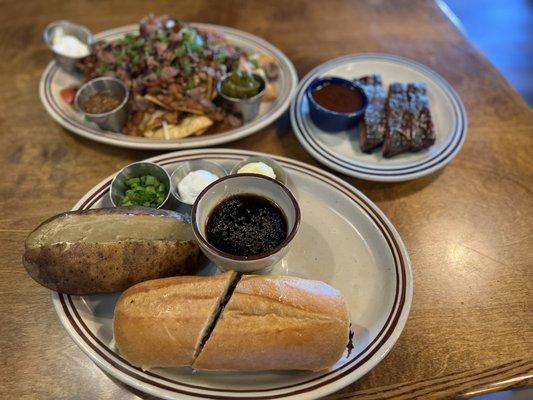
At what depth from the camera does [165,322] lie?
165 cm

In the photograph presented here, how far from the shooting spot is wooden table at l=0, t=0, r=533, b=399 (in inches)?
73.0

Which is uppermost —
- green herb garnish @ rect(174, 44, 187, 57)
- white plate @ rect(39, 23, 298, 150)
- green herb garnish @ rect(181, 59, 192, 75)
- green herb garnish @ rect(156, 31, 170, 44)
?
green herb garnish @ rect(156, 31, 170, 44)

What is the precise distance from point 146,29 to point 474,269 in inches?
115

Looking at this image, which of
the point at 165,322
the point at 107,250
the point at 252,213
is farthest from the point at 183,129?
the point at 165,322

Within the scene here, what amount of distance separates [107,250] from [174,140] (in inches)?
43.9

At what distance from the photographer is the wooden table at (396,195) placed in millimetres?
1855

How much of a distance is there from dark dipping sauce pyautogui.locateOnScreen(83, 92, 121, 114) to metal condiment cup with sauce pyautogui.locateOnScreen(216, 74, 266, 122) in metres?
0.74

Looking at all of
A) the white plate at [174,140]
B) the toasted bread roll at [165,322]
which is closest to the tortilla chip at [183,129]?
the white plate at [174,140]

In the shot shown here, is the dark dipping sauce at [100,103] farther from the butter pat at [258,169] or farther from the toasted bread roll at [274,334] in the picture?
the toasted bread roll at [274,334]

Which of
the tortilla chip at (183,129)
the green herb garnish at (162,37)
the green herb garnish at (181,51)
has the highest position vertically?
the green herb garnish at (162,37)

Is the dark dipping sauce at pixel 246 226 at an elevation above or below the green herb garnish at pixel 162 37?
below

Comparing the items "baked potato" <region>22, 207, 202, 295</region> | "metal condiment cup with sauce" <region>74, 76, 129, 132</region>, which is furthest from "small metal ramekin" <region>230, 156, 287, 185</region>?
"metal condiment cup with sauce" <region>74, 76, 129, 132</region>

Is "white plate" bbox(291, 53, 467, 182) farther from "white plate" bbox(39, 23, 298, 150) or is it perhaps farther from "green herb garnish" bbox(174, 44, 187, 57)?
"green herb garnish" bbox(174, 44, 187, 57)

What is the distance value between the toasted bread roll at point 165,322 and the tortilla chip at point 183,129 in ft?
4.62
